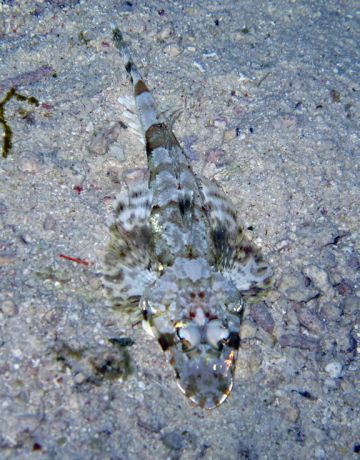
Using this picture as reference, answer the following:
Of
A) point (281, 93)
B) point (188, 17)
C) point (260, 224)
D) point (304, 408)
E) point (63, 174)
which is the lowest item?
point (304, 408)

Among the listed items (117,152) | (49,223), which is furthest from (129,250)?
(117,152)

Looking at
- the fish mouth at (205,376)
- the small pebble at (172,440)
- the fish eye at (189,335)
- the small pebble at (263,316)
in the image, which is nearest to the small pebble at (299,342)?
the small pebble at (263,316)

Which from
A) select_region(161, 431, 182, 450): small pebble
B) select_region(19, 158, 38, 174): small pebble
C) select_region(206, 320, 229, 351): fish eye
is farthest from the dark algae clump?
select_region(161, 431, 182, 450): small pebble

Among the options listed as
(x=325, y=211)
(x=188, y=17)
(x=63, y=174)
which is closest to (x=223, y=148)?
(x=325, y=211)

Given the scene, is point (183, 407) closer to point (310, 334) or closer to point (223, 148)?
point (310, 334)

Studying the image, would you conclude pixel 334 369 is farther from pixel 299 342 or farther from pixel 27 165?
pixel 27 165

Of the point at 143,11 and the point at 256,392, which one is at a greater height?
the point at 143,11
